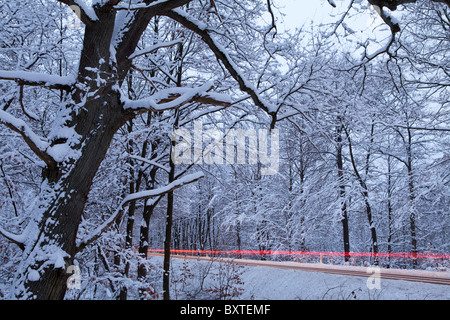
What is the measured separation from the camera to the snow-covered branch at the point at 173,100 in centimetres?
319

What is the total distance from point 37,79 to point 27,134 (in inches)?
23.7

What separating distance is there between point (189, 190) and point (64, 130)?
45.5ft

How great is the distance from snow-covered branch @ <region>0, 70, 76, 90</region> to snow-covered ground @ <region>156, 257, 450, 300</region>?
513 cm

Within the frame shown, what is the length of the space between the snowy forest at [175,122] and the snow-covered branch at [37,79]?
0.01m

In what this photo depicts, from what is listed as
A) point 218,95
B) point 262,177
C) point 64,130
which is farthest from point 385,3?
point 262,177

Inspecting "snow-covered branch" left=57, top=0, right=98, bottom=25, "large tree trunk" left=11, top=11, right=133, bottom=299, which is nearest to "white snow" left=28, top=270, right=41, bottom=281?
"large tree trunk" left=11, top=11, right=133, bottom=299

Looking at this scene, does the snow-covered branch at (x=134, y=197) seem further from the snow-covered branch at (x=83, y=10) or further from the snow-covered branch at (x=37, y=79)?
the snow-covered branch at (x=83, y=10)

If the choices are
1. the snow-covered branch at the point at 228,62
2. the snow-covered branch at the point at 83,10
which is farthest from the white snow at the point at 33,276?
the snow-covered branch at the point at 228,62

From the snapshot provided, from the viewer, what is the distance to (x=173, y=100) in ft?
10.8

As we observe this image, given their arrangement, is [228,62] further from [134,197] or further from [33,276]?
[33,276]

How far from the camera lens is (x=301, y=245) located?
58.7 feet

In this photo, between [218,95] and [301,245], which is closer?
[218,95]
